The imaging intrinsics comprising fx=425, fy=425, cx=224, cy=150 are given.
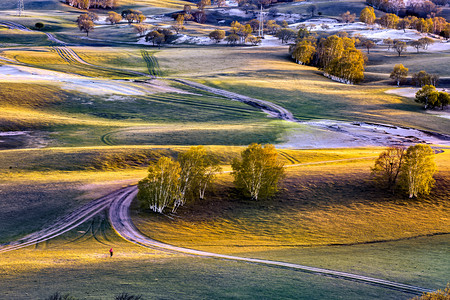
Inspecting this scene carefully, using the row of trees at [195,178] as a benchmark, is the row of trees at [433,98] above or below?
above

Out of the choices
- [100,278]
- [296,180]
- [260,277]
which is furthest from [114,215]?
[296,180]

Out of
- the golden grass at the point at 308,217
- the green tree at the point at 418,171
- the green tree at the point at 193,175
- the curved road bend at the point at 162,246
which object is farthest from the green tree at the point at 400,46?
the curved road bend at the point at 162,246

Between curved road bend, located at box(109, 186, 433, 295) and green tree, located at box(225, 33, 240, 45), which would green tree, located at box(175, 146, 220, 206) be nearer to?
curved road bend, located at box(109, 186, 433, 295)

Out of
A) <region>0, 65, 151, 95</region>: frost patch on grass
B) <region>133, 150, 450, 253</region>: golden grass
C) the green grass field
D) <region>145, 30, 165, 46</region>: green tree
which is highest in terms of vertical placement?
<region>145, 30, 165, 46</region>: green tree

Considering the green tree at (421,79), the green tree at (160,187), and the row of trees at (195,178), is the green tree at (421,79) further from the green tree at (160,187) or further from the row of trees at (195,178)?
the green tree at (160,187)

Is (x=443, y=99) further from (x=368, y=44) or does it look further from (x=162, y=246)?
(x=162, y=246)

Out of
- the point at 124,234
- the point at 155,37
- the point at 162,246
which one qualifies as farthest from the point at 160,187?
A: the point at 155,37

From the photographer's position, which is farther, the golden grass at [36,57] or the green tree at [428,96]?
the golden grass at [36,57]

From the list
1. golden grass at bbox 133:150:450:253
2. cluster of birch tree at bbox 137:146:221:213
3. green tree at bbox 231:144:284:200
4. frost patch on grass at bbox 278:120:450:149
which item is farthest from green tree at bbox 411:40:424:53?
cluster of birch tree at bbox 137:146:221:213
